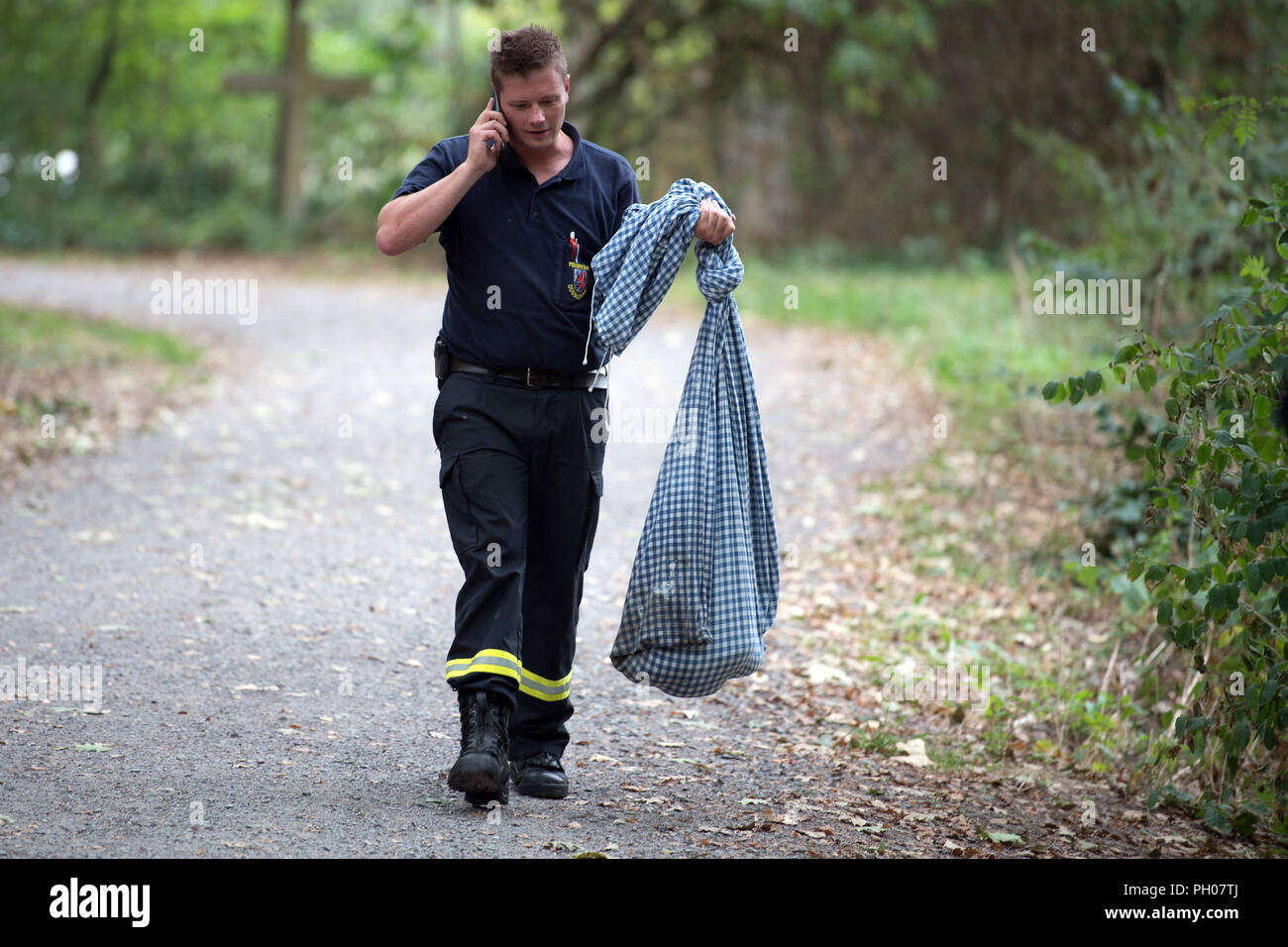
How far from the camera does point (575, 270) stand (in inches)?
163

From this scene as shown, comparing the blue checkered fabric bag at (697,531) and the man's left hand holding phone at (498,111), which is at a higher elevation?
the man's left hand holding phone at (498,111)

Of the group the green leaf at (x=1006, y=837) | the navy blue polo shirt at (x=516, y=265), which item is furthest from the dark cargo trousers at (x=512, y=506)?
the green leaf at (x=1006, y=837)

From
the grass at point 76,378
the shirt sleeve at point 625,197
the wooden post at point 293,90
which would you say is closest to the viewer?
the shirt sleeve at point 625,197

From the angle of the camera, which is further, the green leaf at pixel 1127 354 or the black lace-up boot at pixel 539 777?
the green leaf at pixel 1127 354

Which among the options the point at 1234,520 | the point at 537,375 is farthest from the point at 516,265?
the point at 1234,520

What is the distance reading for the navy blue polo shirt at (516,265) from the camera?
406cm

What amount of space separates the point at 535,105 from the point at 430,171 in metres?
0.36

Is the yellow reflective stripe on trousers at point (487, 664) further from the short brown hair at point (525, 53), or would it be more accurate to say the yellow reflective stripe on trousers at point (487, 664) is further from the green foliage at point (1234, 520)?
the green foliage at point (1234, 520)

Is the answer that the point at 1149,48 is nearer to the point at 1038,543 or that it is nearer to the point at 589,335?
the point at 1038,543

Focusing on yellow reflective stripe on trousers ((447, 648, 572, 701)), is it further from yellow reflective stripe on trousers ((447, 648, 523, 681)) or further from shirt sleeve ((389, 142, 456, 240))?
shirt sleeve ((389, 142, 456, 240))

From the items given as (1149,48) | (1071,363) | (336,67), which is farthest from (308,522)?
(336,67)

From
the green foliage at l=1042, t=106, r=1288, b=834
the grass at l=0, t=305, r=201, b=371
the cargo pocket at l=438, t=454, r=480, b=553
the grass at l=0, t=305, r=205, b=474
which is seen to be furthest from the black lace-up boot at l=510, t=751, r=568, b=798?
the grass at l=0, t=305, r=201, b=371

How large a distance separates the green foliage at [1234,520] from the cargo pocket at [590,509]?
155 cm

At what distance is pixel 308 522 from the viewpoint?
8.00m
